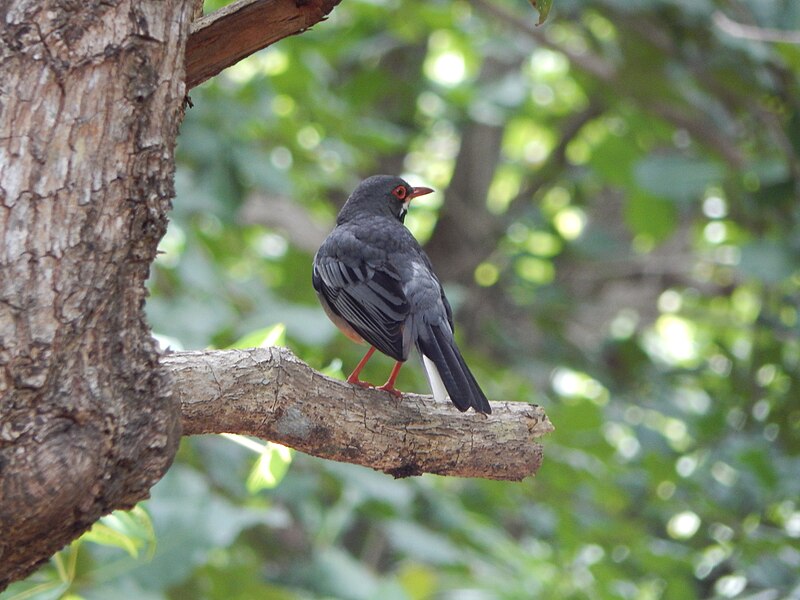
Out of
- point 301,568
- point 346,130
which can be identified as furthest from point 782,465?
point 346,130

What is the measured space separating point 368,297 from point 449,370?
1.94 ft

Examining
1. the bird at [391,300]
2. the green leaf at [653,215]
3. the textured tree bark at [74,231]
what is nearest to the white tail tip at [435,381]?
the bird at [391,300]

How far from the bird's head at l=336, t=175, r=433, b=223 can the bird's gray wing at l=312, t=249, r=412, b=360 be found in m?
0.54

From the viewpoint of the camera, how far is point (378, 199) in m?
4.13

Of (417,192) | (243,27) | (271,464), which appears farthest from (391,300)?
(243,27)

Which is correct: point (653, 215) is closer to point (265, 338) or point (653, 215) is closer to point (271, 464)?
point (265, 338)

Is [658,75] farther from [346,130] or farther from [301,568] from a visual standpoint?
[301,568]

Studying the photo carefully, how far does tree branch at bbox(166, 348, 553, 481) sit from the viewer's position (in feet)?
7.32

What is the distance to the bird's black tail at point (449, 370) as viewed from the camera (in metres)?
2.53

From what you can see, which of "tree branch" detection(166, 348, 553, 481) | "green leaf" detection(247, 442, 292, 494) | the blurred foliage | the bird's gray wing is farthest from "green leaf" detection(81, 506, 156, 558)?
the bird's gray wing

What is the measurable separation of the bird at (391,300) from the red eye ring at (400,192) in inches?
7.2

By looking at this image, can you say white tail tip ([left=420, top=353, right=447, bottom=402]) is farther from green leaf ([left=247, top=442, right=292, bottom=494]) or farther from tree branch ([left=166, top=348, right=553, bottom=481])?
green leaf ([left=247, top=442, right=292, bottom=494])

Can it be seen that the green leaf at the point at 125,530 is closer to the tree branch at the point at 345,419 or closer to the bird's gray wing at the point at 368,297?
the tree branch at the point at 345,419

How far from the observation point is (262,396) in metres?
2.28
